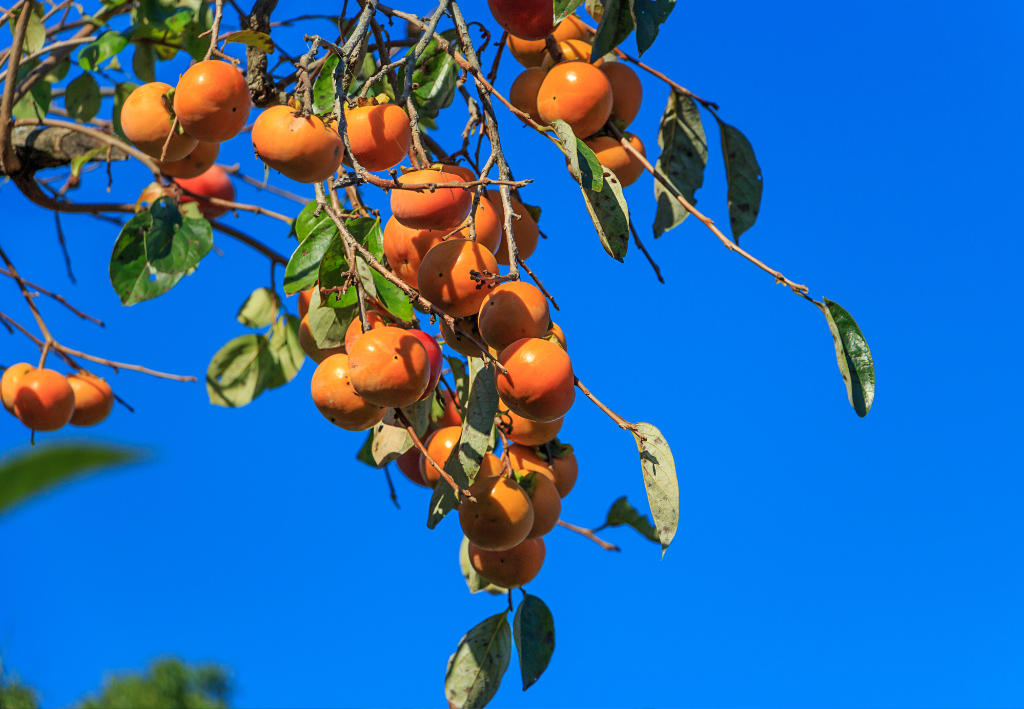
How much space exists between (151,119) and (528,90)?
474mm

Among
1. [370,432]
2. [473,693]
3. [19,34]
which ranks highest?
[19,34]

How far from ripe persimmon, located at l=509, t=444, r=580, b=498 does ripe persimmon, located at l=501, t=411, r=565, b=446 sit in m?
0.03

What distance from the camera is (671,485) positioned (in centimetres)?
88

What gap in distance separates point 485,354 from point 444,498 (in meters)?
0.23

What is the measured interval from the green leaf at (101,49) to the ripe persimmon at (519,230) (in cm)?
87

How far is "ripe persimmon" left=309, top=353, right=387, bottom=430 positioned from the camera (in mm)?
847

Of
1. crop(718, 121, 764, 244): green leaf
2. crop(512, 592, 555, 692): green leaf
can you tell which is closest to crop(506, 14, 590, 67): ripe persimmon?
crop(718, 121, 764, 244): green leaf

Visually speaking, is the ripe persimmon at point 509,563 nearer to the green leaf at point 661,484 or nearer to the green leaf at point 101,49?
the green leaf at point 661,484

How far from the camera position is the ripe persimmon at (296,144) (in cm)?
82

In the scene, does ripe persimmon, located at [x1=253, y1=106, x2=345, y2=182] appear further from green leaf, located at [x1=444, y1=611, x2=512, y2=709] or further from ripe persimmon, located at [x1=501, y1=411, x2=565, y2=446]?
green leaf, located at [x1=444, y1=611, x2=512, y2=709]

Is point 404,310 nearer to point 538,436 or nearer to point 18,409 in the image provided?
point 538,436

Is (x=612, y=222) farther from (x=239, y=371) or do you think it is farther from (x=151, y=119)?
(x=239, y=371)

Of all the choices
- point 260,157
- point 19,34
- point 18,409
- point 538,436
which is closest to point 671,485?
point 538,436

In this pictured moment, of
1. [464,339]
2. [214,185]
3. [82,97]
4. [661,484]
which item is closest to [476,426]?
[464,339]
